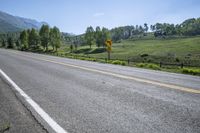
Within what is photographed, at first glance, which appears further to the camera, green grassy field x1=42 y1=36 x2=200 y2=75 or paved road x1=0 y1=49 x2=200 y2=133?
green grassy field x1=42 y1=36 x2=200 y2=75

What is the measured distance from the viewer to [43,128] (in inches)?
175

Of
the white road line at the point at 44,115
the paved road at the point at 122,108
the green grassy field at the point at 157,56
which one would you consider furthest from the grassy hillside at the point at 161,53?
the white road line at the point at 44,115

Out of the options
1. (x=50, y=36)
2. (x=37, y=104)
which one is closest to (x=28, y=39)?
(x=50, y=36)

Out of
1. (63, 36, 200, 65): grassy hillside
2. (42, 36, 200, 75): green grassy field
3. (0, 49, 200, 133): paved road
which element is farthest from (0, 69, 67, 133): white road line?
(63, 36, 200, 65): grassy hillside

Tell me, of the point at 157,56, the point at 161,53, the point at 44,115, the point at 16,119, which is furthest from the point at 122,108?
the point at 161,53

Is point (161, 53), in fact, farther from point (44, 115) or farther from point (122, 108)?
point (44, 115)

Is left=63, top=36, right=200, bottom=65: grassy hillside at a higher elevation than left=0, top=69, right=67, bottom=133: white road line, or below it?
below

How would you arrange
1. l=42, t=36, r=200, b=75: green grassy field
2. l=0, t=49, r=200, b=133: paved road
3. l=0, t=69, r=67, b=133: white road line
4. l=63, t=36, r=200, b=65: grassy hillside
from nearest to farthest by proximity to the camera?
l=0, t=49, r=200, b=133: paved road → l=0, t=69, r=67, b=133: white road line → l=42, t=36, r=200, b=75: green grassy field → l=63, t=36, r=200, b=65: grassy hillside

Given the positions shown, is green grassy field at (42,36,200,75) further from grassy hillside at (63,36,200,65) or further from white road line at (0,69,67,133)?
white road line at (0,69,67,133)

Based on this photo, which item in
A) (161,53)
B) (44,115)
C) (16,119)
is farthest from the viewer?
(161,53)

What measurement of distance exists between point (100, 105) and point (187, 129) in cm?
232

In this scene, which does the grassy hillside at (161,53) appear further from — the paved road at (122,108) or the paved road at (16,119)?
the paved road at (16,119)

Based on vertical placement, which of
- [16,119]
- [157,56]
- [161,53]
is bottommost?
[157,56]

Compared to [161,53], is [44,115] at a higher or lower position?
higher
